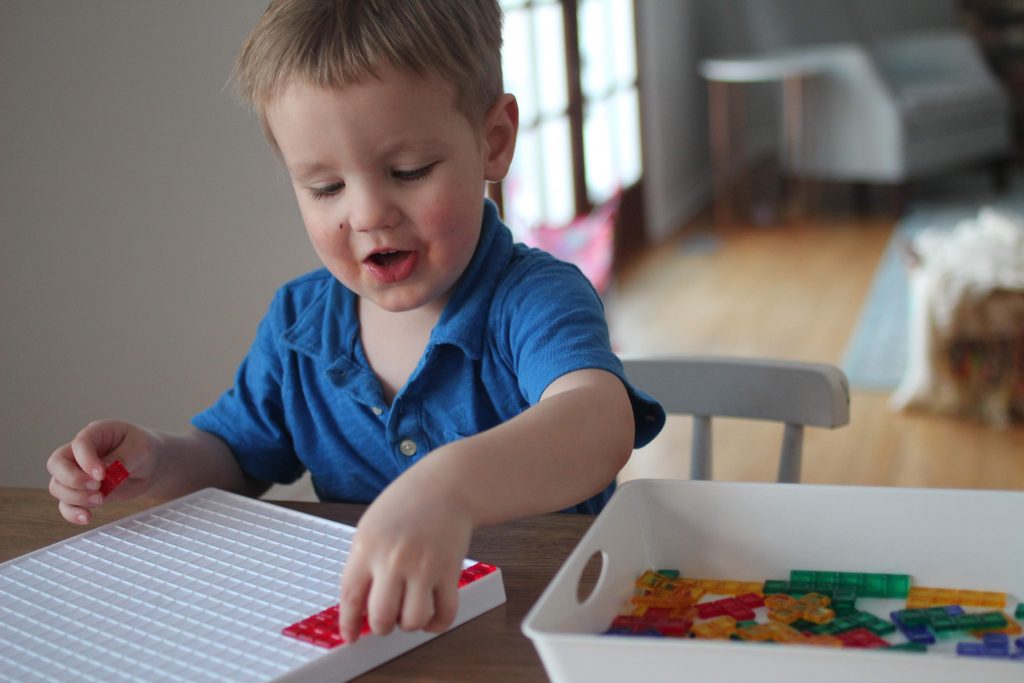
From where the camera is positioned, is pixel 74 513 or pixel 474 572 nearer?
pixel 474 572

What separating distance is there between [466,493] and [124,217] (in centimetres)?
98

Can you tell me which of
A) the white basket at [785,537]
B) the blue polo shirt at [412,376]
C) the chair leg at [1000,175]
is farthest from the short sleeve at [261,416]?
the chair leg at [1000,175]

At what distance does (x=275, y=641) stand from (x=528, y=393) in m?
0.28

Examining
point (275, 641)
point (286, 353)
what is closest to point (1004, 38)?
point (286, 353)

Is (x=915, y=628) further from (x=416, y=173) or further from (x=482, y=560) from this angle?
(x=416, y=173)

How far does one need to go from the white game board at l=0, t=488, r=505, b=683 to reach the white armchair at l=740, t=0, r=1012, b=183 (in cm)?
415

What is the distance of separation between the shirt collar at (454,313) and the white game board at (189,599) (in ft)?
0.65

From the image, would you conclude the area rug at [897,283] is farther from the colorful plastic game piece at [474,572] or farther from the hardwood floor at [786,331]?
the colorful plastic game piece at [474,572]

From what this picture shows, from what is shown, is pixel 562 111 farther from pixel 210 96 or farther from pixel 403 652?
pixel 403 652

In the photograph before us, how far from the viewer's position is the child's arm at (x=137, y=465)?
819mm

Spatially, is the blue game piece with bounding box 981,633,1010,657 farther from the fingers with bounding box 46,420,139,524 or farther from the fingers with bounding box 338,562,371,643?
the fingers with bounding box 46,420,139,524

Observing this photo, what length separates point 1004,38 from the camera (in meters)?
5.59

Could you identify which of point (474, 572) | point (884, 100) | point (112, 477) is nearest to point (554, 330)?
point (474, 572)

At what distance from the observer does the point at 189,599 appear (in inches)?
25.9
